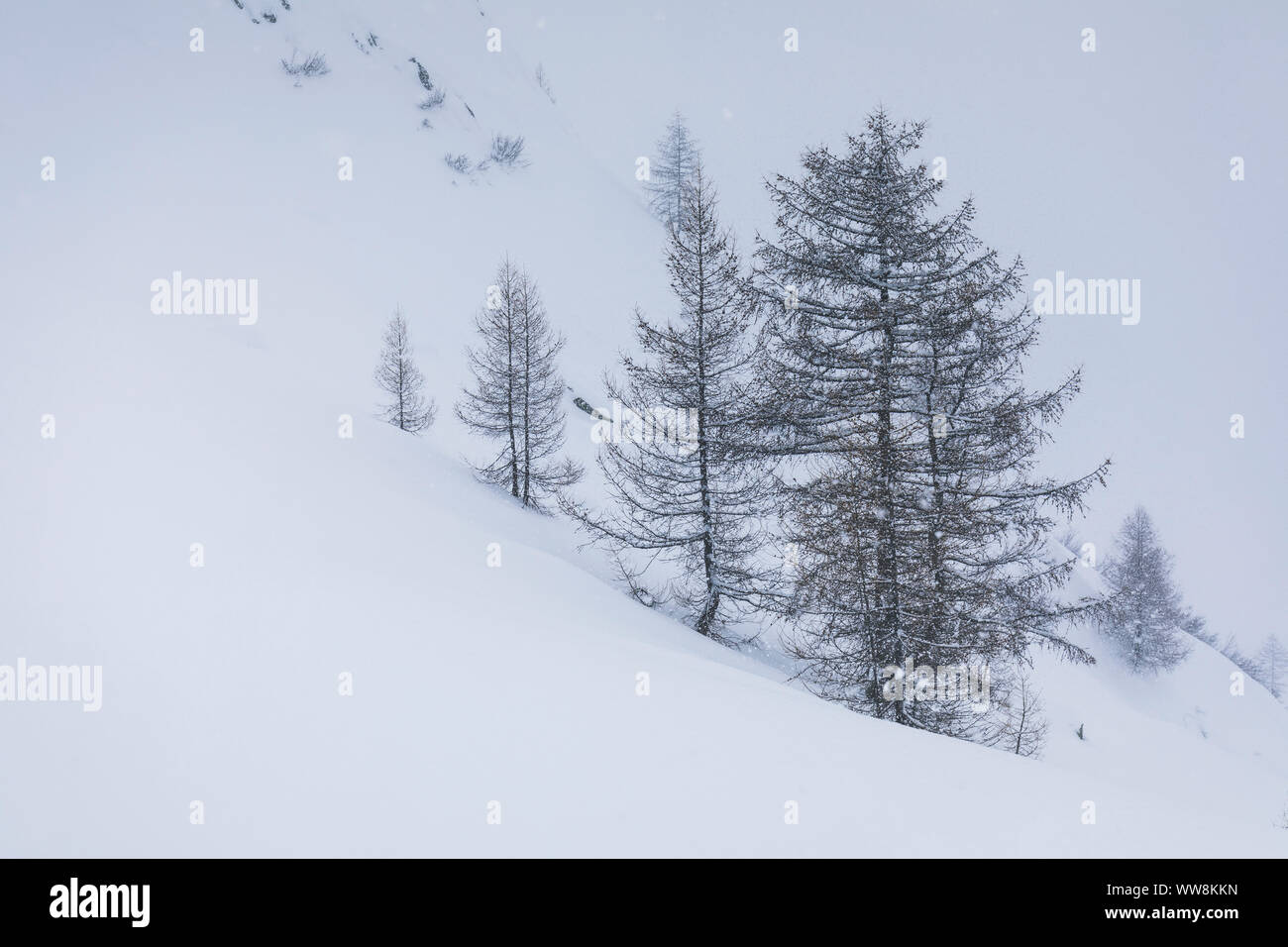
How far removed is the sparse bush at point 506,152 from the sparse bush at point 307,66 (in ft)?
43.5

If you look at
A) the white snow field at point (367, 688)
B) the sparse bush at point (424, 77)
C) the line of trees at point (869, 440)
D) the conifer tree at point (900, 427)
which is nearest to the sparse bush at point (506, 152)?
the sparse bush at point (424, 77)

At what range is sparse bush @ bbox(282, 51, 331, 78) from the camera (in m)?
44.9

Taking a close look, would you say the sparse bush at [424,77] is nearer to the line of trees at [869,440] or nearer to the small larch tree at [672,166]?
the small larch tree at [672,166]

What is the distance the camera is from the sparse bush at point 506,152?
4718 centimetres

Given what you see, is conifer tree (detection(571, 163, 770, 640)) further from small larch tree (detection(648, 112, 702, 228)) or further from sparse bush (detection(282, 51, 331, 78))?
sparse bush (detection(282, 51, 331, 78))

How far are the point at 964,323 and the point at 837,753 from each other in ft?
25.1

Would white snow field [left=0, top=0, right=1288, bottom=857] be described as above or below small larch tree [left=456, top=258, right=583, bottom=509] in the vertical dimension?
below

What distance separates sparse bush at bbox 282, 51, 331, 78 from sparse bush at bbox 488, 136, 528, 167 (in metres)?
13.3

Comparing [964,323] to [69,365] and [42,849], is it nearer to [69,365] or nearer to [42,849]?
[42,849]

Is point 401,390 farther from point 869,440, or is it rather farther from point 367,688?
point 367,688

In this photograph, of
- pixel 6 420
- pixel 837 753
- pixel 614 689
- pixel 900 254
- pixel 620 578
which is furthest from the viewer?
pixel 620 578

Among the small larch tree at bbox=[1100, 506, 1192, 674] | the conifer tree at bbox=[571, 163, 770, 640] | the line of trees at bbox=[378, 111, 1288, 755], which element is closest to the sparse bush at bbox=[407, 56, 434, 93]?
the conifer tree at bbox=[571, 163, 770, 640]
